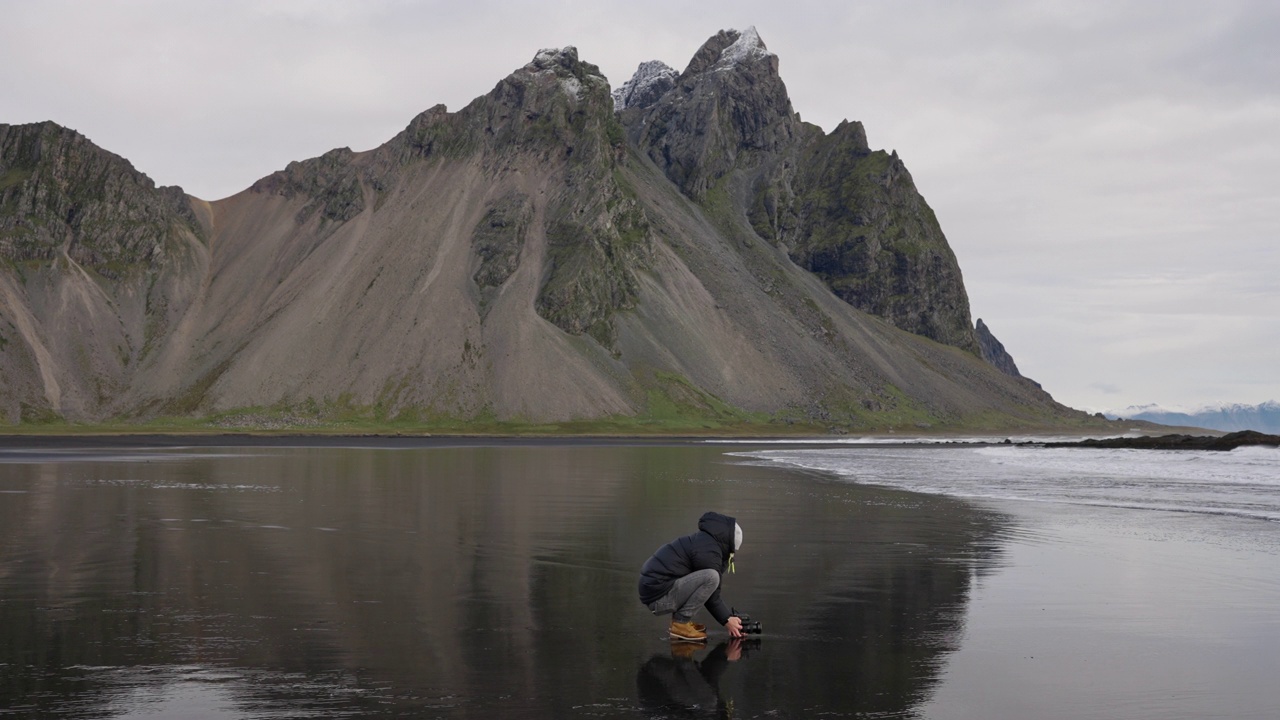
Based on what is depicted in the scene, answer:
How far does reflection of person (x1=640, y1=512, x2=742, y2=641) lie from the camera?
13.9 m

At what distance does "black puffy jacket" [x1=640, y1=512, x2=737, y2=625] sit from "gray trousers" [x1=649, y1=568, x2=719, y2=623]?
11cm

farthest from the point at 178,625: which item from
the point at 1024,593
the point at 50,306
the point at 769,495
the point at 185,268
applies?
the point at 185,268

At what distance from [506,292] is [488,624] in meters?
167

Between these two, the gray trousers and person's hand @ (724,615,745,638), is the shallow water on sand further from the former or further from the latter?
the gray trousers

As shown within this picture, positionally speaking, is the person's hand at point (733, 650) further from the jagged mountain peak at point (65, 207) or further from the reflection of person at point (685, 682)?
the jagged mountain peak at point (65, 207)

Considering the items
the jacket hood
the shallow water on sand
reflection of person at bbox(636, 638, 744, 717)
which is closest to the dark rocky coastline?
the shallow water on sand

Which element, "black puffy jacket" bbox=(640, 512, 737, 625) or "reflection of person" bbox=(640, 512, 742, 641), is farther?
"black puffy jacket" bbox=(640, 512, 737, 625)

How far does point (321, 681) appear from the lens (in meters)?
11.4

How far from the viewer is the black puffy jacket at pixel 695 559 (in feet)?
46.2

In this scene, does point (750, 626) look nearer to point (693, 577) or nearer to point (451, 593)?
point (693, 577)

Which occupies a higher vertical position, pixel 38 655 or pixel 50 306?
pixel 50 306

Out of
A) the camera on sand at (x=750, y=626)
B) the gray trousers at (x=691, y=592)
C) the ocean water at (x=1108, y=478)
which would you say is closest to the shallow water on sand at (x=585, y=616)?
the camera on sand at (x=750, y=626)

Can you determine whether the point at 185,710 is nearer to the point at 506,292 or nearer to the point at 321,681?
the point at 321,681

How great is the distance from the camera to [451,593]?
17219 mm
